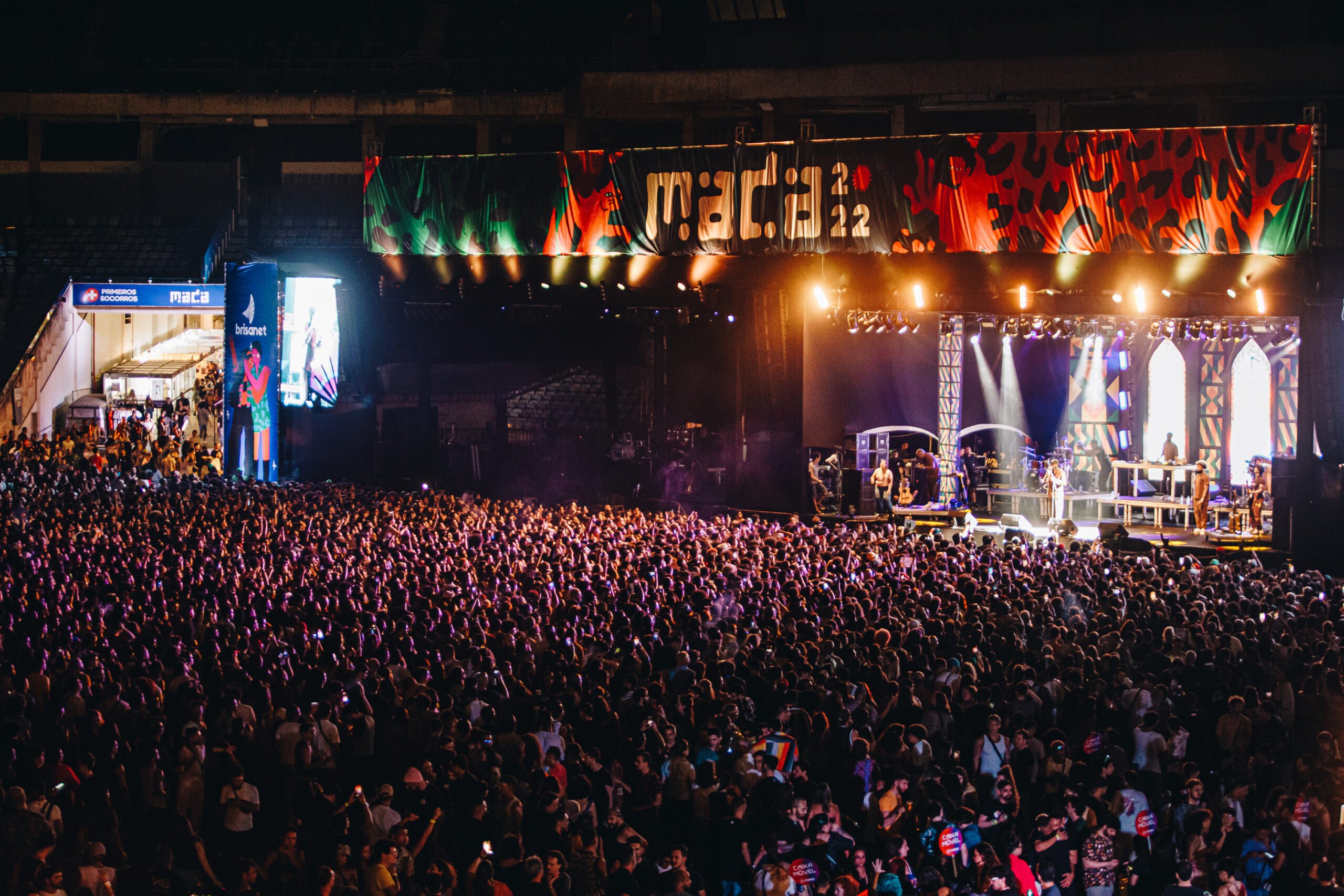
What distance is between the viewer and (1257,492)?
2367 cm

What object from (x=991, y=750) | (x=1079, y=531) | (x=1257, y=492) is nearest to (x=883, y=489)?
(x=1079, y=531)

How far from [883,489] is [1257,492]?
7.01 metres

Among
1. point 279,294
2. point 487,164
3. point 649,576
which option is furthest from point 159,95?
point 649,576

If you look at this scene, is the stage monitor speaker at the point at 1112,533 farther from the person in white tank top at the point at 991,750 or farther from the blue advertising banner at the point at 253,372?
the blue advertising banner at the point at 253,372

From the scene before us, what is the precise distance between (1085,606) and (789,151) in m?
11.2

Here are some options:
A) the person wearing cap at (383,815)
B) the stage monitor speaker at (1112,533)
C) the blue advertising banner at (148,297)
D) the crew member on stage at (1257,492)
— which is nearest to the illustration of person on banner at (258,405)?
the blue advertising banner at (148,297)

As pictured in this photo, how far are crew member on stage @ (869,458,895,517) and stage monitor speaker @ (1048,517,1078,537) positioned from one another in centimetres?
318

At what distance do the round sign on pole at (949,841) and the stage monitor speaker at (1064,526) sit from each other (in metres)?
16.2

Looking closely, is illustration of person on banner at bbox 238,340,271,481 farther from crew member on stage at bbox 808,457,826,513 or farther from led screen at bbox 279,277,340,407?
crew member on stage at bbox 808,457,826,513

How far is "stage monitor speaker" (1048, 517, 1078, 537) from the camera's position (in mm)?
23359

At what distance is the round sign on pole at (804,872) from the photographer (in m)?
7.51

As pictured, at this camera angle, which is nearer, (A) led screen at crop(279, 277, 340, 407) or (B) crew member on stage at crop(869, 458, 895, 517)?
(B) crew member on stage at crop(869, 458, 895, 517)

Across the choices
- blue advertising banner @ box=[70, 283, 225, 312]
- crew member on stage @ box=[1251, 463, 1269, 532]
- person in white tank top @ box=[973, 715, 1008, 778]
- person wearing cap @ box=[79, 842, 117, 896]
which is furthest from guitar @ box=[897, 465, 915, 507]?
person wearing cap @ box=[79, 842, 117, 896]

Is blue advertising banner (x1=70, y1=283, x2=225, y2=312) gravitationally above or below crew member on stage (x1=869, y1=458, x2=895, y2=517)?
above
